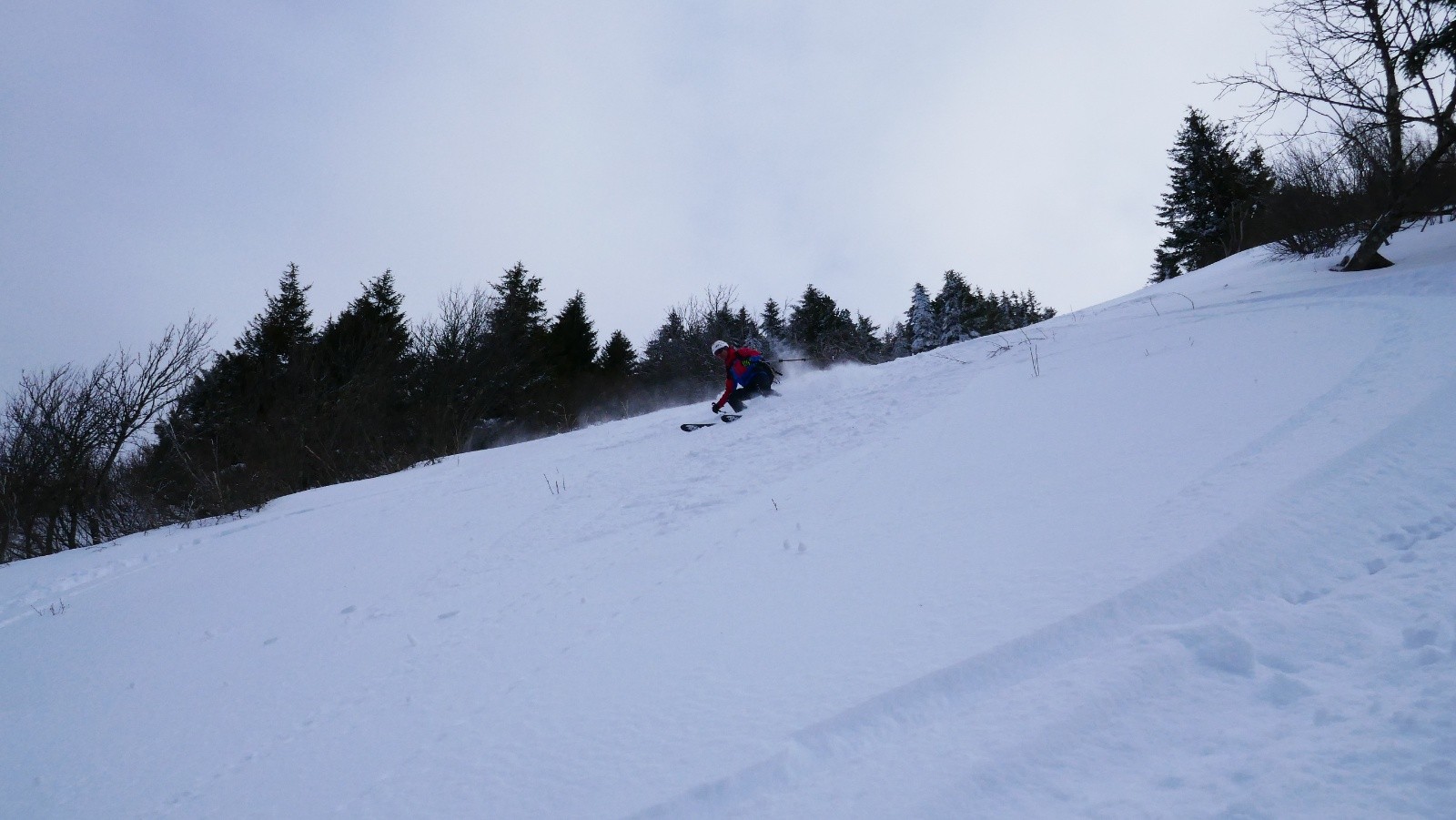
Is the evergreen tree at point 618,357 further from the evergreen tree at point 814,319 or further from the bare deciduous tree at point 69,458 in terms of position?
the bare deciduous tree at point 69,458

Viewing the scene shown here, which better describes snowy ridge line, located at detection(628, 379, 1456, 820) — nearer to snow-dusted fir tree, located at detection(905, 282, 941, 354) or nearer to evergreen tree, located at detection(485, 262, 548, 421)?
evergreen tree, located at detection(485, 262, 548, 421)

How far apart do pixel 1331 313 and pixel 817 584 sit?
739 centimetres

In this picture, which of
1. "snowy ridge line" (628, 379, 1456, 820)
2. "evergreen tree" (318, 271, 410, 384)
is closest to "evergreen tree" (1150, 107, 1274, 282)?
"snowy ridge line" (628, 379, 1456, 820)

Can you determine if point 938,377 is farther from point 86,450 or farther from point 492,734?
point 86,450

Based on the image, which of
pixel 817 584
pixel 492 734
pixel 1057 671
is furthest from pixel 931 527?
pixel 492 734

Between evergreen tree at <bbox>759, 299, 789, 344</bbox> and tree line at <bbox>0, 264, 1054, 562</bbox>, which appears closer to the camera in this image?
tree line at <bbox>0, 264, 1054, 562</bbox>

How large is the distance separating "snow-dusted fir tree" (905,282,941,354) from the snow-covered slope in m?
37.0

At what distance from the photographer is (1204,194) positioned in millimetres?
29250

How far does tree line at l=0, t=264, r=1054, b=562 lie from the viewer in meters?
12.8

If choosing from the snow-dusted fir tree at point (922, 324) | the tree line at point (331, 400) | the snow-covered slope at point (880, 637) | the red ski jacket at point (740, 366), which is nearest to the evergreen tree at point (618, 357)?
the tree line at point (331, 400)

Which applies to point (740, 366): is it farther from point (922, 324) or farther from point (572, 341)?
point (922, 324)

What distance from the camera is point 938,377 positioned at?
8383mm

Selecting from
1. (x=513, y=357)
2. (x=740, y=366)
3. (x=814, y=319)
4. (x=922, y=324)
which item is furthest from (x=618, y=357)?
(x=740, y=366)

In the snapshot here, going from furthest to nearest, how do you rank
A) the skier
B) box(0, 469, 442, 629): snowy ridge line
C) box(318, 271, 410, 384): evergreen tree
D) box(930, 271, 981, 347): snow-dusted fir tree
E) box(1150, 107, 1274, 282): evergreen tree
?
box(930, 271, 981, 347): snow-dusted fir tree
box(1150, 107, 1274, 282): evergreen tree
box(318, 271, 410, 384): evergreen tree
the skier
box(0, 469, 442, 629): snowy ridge line
